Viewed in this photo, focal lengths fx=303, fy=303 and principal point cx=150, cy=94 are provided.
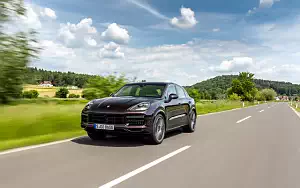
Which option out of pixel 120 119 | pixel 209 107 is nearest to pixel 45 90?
pixel 120 119

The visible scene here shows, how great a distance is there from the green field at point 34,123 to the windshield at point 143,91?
1824mm

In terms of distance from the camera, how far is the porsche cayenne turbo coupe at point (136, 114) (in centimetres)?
689

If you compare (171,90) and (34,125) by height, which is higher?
(171,90)

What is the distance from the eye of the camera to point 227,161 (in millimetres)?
5816

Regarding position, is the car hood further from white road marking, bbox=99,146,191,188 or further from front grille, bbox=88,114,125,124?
white road marking, bbox=99,146,191,188

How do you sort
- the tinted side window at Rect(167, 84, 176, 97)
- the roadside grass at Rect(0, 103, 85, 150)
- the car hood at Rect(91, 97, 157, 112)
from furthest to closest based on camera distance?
1. the tinted side window at Rect(167, 84, 176, 97)
2. the roadside grass at Rect(0, 103, 85, 150)
3. the car hood at Rect(91, 97, 157, 112)

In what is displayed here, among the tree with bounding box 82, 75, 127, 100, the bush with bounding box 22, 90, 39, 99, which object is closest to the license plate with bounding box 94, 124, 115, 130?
the bush with bounding box 22, 90, 39, 99

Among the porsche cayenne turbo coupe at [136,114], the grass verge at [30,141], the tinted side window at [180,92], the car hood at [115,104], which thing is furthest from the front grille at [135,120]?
the tinted side window at [180,92]

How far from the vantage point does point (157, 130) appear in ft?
24.4

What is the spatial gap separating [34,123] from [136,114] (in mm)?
3298

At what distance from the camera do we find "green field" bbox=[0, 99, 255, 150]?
747 cm

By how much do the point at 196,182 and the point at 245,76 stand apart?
280 ft

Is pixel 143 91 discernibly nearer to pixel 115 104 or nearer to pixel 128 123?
pixel 115 104

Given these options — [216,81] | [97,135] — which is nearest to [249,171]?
[97,135]
